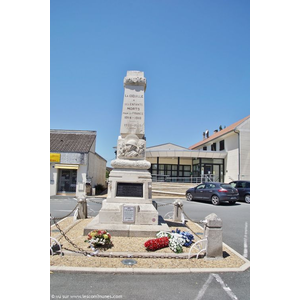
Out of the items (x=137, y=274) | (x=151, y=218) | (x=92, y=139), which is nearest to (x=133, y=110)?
(x=151, y=218)

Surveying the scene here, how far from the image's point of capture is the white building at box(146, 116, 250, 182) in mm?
25359

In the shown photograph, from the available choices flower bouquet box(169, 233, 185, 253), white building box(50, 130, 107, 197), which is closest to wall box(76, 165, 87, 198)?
white building box(50, 130, 107, 197)

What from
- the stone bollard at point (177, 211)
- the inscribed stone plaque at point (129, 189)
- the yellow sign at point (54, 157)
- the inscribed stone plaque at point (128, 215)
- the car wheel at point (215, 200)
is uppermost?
the yellow sign at point (54, 157)

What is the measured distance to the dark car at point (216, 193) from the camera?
49.5ft

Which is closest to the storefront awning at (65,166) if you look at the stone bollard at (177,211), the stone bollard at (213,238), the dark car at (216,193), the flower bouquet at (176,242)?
the dark car at (216,193)

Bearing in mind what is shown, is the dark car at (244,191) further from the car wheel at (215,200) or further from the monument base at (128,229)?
the monument base at (128,229)

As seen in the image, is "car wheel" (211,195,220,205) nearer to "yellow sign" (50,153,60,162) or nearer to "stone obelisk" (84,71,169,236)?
"stone obelisk" (84,71,169,236)

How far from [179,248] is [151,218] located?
1745 millimetres

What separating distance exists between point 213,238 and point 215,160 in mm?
25181

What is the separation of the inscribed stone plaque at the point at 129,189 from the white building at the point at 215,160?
20.1 meters

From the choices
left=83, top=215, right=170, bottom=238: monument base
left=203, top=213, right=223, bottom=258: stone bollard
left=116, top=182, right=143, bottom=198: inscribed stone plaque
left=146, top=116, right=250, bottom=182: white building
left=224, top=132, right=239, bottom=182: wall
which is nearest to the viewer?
left=203, top=213, right=223, bottom=258: stone bollard

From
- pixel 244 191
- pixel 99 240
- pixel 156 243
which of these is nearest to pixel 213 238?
pixel 156 243


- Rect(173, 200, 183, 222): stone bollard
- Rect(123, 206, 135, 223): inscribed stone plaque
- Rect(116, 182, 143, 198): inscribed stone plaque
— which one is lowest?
Rect(173, 200, 183, 222): stone bollard

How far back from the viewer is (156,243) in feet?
17.1
